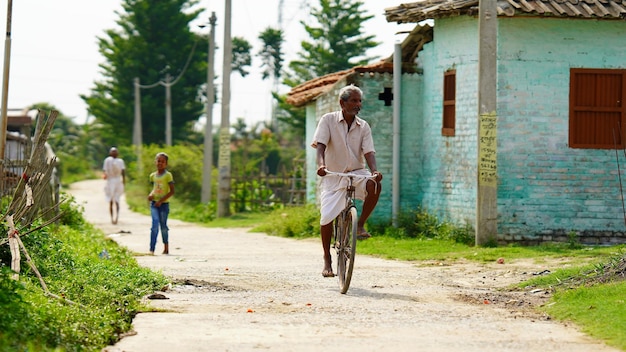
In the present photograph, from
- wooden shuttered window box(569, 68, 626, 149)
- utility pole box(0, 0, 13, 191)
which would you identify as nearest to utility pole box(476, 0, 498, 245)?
wooden shuttered window box(569, 68, 626, 149)

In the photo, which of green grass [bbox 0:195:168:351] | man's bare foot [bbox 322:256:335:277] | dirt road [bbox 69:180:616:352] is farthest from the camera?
man's bare foot [bbox 322:256:335:277]

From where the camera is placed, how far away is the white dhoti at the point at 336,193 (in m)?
10.3

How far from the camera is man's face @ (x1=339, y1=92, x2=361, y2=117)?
10.3 m

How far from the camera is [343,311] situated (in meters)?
8.71

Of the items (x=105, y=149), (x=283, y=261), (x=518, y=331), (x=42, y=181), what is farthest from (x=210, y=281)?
(x=105, y=149)

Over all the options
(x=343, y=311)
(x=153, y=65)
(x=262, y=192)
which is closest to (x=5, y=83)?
(x=343, y=311)

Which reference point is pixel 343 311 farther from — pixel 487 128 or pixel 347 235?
pixel 487 128

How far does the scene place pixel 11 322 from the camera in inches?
265

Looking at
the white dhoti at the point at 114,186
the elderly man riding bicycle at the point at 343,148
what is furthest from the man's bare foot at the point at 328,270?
the white dhoti at the point at 114,186

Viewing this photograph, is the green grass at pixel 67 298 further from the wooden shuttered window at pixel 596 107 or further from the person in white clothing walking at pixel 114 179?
the person in white clothing walking at pixel 114 179

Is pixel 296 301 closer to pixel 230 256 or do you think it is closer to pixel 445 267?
pixel 445 267

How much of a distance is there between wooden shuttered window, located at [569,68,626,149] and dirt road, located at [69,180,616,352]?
425cm

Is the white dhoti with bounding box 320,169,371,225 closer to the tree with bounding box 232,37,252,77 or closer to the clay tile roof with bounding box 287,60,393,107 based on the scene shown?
the clay tile roof with bounding box 287,60,393,107

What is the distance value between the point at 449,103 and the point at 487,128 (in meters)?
2.22
